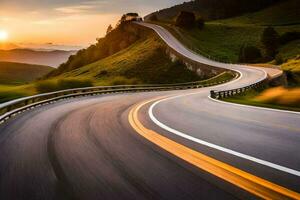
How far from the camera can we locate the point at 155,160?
7801 mm

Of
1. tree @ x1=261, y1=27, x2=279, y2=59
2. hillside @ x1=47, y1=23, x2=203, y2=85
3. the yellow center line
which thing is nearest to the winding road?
the yellow center line

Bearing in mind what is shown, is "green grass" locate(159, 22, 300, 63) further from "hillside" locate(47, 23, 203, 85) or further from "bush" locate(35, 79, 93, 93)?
"bush" locate(35, 79, 93, 93)

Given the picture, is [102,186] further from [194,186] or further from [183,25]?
[183,25]

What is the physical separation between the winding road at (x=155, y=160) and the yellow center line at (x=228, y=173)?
0.01 m

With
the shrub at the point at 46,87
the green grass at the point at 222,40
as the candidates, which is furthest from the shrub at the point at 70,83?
the green grass at the point at 222,40

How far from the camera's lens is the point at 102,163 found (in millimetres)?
7785

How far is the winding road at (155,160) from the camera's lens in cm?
600

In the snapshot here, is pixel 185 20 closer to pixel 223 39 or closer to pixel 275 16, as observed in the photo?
pixel 223 39

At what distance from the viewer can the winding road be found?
19.7ft

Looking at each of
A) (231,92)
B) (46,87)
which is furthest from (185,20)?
(231,92)

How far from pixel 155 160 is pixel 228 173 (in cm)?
165

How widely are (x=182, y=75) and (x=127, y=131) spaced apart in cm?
6397

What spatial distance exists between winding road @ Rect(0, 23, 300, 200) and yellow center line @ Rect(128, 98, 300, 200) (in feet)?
0.04

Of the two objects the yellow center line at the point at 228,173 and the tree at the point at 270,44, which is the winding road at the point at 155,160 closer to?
the yellow center line at the point at 228,173
